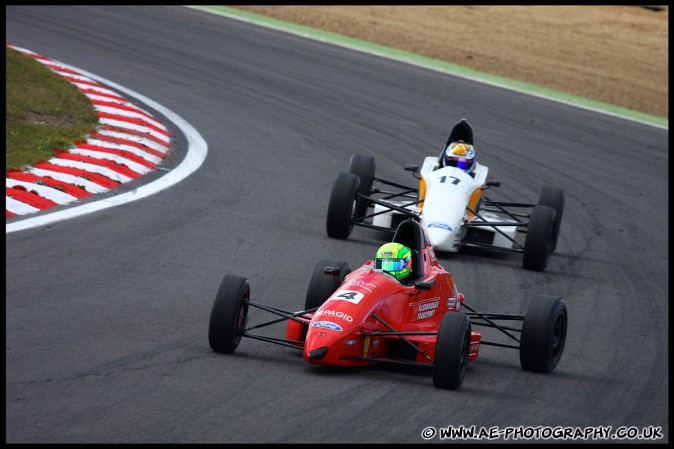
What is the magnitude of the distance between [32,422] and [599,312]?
6.43 metres

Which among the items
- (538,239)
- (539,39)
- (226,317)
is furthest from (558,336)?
(539,39)

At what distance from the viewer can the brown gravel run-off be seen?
27125mm

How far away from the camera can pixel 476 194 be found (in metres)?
13.7

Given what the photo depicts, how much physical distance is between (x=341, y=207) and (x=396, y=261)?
13.4 ft

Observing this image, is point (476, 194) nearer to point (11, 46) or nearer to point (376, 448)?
point (376, 448)

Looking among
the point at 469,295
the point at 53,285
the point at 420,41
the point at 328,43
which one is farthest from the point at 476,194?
the point at 420,41

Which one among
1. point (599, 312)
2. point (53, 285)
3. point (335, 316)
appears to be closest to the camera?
point (335, 316)

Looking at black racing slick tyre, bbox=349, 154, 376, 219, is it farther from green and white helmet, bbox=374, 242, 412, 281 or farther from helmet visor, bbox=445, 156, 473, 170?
green and white helmet, bbox=374, 242, 412, 281

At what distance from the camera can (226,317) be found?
8.36m

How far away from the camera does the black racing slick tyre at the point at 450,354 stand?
7.93m

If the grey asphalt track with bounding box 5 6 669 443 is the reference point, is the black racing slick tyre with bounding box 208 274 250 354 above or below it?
above

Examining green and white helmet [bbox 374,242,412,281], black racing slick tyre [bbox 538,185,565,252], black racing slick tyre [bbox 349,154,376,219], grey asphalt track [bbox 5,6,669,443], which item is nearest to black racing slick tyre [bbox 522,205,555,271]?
grey asphalt track [bbox 5,6,669,443]

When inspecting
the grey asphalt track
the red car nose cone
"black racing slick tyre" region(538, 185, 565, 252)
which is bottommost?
the grey asphalt track

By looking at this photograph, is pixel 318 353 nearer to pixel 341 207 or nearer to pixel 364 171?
pixel 341 207
